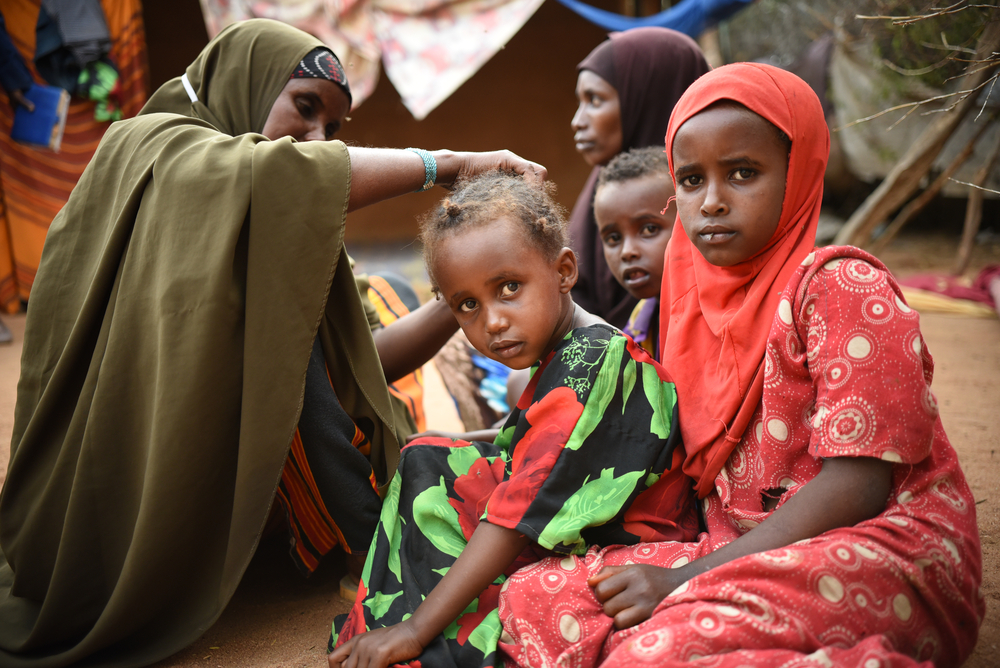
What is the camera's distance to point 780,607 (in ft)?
4.33

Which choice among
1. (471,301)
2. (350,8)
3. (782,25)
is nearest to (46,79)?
(350,8)

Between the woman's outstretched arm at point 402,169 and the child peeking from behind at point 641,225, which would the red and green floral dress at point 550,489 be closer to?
the woman's outstretched arm at point 402,169

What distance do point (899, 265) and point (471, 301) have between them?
7960 mm

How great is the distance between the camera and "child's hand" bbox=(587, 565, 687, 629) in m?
1.46

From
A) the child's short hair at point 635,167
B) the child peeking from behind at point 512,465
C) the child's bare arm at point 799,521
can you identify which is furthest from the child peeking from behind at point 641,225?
the child's bare arm at point 799,521

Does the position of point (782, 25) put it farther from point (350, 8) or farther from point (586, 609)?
point (586, 609)

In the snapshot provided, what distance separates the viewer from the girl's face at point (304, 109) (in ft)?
8.38

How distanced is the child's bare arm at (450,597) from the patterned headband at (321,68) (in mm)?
1772

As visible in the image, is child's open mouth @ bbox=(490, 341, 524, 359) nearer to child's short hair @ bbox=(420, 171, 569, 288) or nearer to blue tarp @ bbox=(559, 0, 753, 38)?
child's short hair @ bbox=(420, 171, 569, 288)

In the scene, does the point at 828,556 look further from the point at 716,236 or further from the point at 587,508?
the point at 716,236

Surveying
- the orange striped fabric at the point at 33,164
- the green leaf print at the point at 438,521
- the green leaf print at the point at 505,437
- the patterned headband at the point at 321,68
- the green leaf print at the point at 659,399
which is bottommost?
the orange striped fabric at the point at 33,164

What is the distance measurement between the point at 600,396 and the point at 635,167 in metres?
1.27

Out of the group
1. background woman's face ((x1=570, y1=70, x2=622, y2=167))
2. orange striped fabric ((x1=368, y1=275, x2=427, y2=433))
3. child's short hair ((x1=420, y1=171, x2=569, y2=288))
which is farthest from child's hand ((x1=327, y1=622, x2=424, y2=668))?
background woman's face ((x1=570, y1=70, x2=622, y2=167))

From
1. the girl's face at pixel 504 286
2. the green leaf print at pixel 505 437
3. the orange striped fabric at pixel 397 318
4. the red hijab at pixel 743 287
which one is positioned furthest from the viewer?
the orange striped fabric at pixel 397 318
